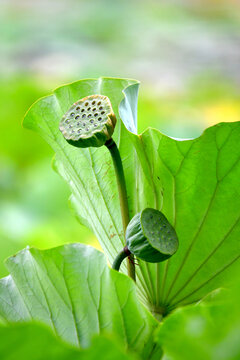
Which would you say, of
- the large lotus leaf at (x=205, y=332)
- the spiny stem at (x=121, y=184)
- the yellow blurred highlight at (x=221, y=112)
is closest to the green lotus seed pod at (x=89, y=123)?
the spiny stem at (x=121, y=184)

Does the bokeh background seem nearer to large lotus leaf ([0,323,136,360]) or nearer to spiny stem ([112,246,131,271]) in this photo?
spiny stem ([112,246,131,271])

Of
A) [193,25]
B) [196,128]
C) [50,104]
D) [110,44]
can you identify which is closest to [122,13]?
[193,25]

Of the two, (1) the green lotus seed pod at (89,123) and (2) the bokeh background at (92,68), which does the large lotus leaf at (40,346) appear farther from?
(2) the bokeh background at (92,68)

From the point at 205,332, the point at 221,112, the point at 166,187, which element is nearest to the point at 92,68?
the point at 221,112

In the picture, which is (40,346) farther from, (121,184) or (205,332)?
(121,184)

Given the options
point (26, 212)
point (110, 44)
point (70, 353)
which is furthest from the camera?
point (110, 44)

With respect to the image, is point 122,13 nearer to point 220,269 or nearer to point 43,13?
point 43,13
